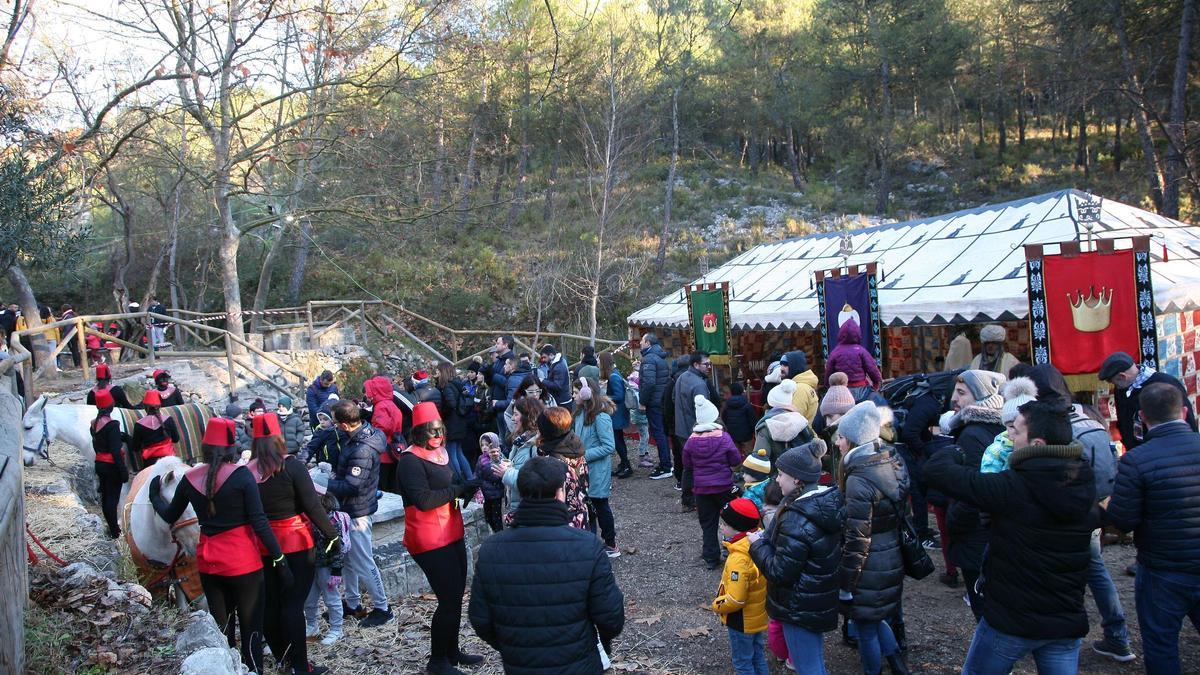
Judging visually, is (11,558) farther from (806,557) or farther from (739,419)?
(739,419)

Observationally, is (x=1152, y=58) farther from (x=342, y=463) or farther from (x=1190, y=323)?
(x=342, y=463)

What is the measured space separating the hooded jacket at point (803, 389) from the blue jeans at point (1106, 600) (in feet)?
8.12

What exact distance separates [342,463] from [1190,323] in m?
8.28

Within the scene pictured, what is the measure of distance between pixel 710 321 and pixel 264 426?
7597 millimetres

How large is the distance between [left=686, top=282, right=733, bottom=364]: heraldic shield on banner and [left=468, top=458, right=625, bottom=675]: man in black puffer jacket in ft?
26.1

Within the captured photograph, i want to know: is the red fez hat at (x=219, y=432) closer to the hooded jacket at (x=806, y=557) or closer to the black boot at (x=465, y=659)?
the black boot at (x=465, y=659)

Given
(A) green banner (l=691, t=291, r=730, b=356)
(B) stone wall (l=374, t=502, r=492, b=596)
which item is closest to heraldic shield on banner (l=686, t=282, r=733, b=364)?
(A) green banner (l=691, t=291, r=730, b=356)

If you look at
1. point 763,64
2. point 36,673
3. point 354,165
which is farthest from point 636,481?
point 763,64

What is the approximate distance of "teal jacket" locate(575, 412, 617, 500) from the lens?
5945mm

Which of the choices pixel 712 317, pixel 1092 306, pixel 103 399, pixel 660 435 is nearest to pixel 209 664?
pixel 103 399

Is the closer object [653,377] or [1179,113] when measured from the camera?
[653,377]

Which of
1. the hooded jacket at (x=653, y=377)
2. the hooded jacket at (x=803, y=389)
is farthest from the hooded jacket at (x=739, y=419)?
the hooded jacket at (x=653, y=377)

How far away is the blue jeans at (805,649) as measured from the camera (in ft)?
11.2

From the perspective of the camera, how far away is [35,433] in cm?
712
